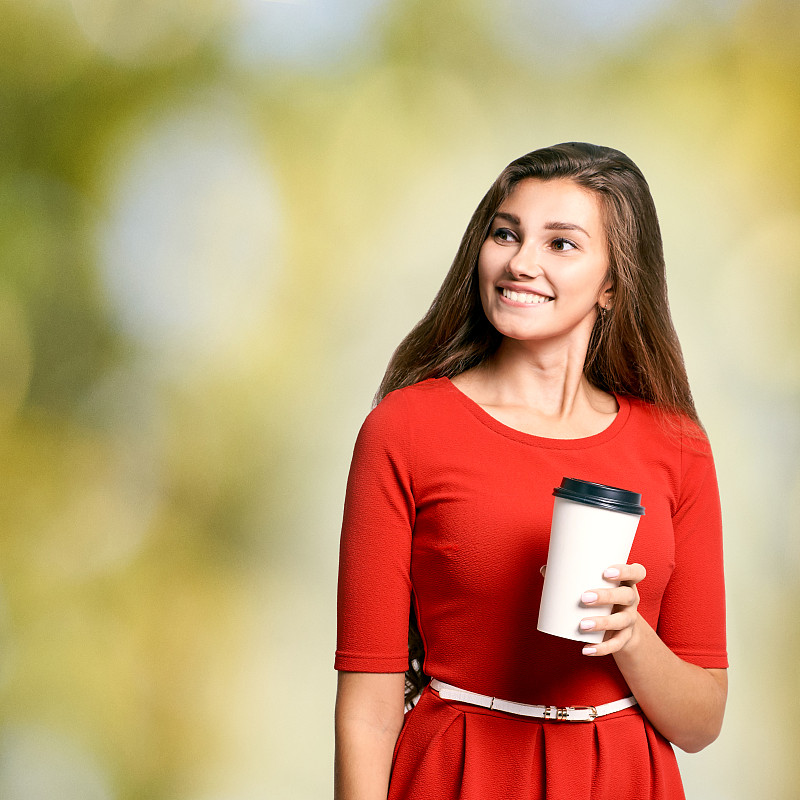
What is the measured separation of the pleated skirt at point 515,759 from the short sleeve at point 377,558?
101 millimetres

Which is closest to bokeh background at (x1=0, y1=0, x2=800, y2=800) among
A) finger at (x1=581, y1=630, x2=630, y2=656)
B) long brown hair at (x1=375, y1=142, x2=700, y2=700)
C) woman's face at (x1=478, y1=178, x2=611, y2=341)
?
long brown hair at (x1=375, y1=142, x2=700, y2=700)

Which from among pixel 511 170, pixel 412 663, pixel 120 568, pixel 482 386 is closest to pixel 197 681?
pixel 120 568

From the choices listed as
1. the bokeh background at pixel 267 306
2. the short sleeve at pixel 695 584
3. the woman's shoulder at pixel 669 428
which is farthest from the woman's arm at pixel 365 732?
the bokeh background at pixel 267 306

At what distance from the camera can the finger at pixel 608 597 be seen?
1.09 m

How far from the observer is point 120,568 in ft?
8.30

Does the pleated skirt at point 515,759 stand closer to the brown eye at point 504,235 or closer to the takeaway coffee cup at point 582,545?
the takeaway coffee cup at point 582,545

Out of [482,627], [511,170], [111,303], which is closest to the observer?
[482,627]

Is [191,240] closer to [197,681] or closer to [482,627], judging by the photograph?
[197,681]

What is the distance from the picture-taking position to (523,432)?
1.36 metres

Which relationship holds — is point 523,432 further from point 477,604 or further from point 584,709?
point 584,709

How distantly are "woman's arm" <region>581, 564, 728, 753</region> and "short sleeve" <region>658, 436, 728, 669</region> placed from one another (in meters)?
0.04

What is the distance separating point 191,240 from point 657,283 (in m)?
1.33

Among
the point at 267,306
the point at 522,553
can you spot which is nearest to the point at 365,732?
the point at 522,553

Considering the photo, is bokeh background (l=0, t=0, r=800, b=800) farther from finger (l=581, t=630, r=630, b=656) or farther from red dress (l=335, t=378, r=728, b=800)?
finger (l=581, t=630, r=630, b=656)
